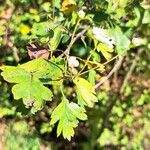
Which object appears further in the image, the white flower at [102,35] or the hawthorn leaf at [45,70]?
the white flower at [102,35]

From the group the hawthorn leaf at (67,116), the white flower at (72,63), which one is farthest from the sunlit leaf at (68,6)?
the hawthorn leaf at (67,116)

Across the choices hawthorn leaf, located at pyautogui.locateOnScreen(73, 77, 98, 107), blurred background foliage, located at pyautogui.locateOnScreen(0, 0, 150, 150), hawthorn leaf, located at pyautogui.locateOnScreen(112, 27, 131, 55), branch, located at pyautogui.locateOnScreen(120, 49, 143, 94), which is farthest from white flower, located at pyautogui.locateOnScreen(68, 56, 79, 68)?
branch, located at pyautogui.locateOnScreen(120, 49, 143, 94)

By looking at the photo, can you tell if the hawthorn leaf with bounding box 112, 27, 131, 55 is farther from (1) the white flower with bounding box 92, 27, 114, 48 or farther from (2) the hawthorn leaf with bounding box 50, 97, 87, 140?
(2) the hawthorn leaf with bounding box 50, 97, 87, 140

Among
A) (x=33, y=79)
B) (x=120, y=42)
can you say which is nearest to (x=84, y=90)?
(x=33, y=79)

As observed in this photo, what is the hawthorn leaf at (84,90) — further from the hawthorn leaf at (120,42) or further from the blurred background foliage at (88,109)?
the blurred background foliage at (88,109)

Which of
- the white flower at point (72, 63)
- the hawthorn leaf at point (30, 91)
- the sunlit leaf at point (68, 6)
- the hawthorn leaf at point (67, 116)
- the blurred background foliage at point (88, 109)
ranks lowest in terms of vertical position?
the blurred background foliage at point (88, 109)

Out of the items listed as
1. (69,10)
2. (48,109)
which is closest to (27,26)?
(48,109)
